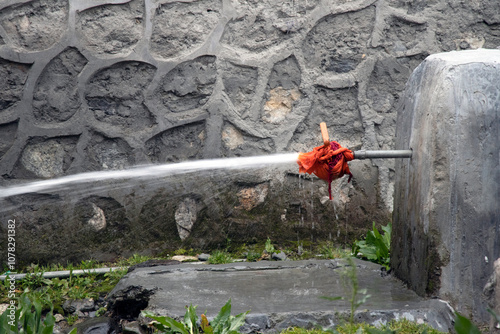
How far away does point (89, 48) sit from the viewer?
11.4 ft

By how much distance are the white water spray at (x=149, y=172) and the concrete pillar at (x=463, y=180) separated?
156 centimetres

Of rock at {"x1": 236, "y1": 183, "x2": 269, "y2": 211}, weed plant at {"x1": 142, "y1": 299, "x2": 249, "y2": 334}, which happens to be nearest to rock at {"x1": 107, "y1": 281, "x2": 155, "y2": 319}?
weed plant at {"x1": 142, "y1": 299, "x2": 249, "y2": 334}

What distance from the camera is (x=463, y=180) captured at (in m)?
1.94

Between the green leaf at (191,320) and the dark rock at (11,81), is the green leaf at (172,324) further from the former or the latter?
the dark rock at (11,81)

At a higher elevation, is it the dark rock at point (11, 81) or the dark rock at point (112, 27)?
the dark rock at point (112, 27)

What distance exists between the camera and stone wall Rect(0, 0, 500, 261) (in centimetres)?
347

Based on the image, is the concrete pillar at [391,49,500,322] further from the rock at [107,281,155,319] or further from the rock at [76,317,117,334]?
the rock at [76,317,117,334]

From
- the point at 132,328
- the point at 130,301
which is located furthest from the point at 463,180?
the point at 130,301

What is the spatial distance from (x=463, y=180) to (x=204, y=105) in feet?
7.00

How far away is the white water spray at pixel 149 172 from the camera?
349cm

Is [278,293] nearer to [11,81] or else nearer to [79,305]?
[79,305]

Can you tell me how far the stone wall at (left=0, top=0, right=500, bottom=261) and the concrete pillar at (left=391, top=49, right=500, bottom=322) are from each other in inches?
65.4

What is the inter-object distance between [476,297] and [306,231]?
1.84m

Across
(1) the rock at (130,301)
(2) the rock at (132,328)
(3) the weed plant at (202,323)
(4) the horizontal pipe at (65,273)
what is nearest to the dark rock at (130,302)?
(1) the rock at (130,301)
